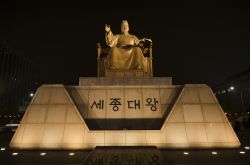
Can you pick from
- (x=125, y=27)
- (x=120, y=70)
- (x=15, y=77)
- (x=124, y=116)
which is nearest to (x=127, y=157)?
(x=124, y=116)

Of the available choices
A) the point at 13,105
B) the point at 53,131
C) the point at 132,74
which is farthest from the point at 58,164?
the point at 13,105

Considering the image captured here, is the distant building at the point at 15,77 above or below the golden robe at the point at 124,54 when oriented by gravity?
above

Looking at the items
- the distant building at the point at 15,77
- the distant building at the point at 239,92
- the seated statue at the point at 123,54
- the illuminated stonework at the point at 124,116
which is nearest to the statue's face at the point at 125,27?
the seated statue at the point at 123,54

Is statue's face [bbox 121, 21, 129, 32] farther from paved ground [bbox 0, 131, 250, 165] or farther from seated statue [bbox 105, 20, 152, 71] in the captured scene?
paved ground [bbox 0, 131, 250, 165]

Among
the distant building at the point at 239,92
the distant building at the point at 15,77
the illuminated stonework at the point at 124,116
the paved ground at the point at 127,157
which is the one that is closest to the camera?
the paved ground at the point at 127,157

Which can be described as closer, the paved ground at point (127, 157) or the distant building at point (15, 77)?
the paved ground at point (127, 157)

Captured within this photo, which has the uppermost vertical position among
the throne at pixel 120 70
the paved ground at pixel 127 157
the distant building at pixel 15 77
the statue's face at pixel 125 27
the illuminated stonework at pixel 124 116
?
the distant building at pixel 15 77

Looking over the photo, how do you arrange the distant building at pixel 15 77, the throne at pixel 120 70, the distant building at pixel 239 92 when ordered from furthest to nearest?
the distant building at pixel 15 77, the distant building at pixel 239 92, the throne at pixel 120 70

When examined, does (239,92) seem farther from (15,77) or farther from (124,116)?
(15,77)

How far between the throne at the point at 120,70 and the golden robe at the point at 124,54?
34cm

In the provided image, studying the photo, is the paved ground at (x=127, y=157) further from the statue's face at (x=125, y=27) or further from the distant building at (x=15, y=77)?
the distant building at (x=15, y=77)

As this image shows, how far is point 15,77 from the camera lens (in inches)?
2127

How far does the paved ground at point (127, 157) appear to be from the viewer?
17.3 feet

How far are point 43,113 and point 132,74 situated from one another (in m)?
5.59
